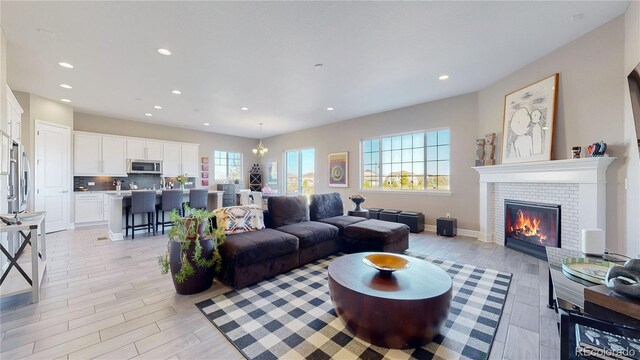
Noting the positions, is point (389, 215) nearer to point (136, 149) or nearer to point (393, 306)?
point (393, 306)

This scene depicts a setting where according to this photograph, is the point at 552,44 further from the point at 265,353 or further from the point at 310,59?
the point at 265,353

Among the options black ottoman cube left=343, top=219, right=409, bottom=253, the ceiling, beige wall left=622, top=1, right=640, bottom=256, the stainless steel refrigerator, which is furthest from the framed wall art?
the stainless steel refrigerator

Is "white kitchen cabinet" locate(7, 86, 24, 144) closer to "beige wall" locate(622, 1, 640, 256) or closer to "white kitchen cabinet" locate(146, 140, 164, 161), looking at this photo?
"white kitchen cabinet" locate(146, 140, 164, 161)

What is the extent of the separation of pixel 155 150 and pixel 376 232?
704 cm

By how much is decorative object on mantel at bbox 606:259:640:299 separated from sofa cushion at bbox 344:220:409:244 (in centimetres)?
215

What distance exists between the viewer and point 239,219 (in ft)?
10.3

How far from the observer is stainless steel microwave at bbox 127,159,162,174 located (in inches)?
262

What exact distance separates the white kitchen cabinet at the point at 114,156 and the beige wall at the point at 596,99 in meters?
9.26

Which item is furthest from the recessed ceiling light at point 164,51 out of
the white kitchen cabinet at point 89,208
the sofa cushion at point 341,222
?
the white kitchen cabinet at point 89,208

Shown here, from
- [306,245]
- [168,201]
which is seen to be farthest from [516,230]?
[168,201]

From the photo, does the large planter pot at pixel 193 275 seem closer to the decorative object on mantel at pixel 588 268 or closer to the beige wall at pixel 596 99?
the decorative object on mantel at pixel 588 268

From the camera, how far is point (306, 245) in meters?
3.21

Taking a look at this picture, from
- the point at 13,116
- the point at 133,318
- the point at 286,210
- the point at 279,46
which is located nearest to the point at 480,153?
the point at 286,210

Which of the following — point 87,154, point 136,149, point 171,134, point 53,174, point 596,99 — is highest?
point 171,134
